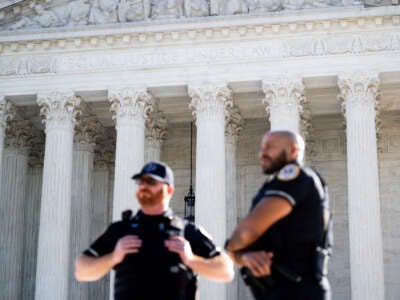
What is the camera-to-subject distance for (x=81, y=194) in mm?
35656

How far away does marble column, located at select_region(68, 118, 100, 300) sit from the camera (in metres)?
34.9

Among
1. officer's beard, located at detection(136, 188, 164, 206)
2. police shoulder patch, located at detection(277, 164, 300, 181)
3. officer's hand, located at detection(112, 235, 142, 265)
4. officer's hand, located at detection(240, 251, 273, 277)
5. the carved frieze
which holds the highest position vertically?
the carved frieze

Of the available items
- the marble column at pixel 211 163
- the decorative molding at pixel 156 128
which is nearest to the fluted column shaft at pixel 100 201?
the decorative molding at pixel 156 128

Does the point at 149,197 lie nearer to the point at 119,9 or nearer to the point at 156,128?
the point at 119,9

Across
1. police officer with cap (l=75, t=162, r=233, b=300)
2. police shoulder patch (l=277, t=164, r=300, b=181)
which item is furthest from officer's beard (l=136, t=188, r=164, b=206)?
police shoulder patch (l=277, t=164, r=300, b=181)

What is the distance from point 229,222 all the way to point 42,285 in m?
8.40

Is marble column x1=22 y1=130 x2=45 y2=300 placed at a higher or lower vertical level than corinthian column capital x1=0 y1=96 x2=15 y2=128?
lower

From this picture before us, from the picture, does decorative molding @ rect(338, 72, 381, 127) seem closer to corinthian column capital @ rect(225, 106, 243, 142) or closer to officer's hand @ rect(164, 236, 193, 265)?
corinthian column capital @ rect(225, 106, 243, 142)

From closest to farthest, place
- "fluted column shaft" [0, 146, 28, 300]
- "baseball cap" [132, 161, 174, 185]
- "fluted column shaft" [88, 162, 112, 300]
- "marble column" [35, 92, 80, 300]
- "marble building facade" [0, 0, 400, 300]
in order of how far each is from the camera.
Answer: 1. "baseball cap" [132, 161, 174, 185]
2. "marble building facade" [0, 0, 400, 300]
3. "marble column" [35, 92, 80, 300]
4. "fluted column shaft" [0, 146, 28, 300]
5. "fluted column shaft" [88, 162, 112, 300]

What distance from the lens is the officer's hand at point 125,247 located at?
6.53m

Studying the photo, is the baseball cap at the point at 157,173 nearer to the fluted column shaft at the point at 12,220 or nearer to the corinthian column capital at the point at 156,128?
the corinthian column capital at the point at 156,128

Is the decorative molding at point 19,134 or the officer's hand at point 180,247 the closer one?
the officer's hand at point 180,247

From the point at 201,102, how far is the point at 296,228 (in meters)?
26.0

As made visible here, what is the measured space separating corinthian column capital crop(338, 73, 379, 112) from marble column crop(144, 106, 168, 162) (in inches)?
349
